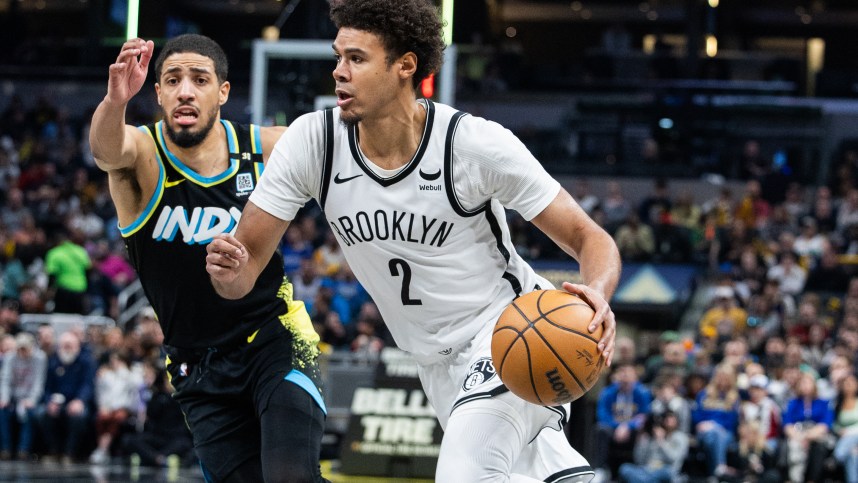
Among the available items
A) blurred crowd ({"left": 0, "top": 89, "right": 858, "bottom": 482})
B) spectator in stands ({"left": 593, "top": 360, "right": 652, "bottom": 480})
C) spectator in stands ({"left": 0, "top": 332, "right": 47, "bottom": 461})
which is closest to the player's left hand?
blurred crowd ({"left": 0, "top": 89, "right": 858, "bottom": 482})

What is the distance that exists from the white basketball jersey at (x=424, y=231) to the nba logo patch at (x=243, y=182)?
0.66 meters

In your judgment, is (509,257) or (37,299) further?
(37,299)

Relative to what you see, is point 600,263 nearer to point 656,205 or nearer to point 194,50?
point 194,50

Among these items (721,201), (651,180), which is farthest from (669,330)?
(651,180)

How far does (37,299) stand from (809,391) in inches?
431

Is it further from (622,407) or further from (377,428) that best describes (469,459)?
(622,407)

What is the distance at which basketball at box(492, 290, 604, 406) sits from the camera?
425cm

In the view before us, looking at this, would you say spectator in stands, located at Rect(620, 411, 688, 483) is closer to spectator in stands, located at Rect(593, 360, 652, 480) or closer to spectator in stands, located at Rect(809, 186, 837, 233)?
spectator in stands, located at Rect(593, 360, 652, 480)

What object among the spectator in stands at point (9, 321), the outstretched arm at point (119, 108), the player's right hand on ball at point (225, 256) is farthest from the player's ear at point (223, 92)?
the spectator in stands at point (9, 321)

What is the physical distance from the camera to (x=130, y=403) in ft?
50.0

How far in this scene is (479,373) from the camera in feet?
15.4

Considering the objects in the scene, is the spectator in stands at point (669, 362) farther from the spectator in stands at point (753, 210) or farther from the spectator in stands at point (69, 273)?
the spectator in stands at point (69, 273)

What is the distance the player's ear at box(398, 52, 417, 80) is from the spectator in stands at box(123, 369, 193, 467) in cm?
1052

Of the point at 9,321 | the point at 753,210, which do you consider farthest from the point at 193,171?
the point at 753,210
